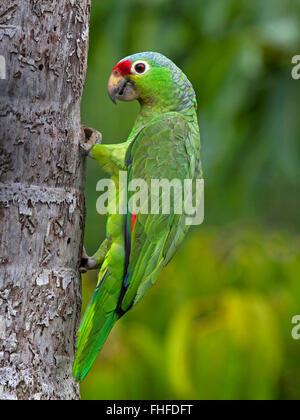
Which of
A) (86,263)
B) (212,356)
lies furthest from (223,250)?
(86,263)

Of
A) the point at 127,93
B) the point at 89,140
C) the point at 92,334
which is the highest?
the point at 127,93

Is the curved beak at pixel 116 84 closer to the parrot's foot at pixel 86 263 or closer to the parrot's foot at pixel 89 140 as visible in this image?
the parrot's foot at pixel 89 140

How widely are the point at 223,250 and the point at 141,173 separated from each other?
3.25 m

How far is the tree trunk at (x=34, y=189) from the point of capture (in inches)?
80.3

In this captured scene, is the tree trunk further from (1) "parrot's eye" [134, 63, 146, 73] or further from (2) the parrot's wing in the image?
(1) "parrot's eye" [134, 63, 146, 73]

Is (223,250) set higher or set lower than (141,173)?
lower

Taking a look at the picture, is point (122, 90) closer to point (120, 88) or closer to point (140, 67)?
point (120, 88)

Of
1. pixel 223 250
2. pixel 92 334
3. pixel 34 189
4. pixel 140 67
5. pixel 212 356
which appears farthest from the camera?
pixel 223 250

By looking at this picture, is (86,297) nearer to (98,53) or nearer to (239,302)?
(239,302)

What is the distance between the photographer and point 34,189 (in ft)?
6.80

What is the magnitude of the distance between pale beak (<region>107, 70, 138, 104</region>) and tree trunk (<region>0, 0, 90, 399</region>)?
51cm

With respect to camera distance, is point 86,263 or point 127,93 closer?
point 86,263

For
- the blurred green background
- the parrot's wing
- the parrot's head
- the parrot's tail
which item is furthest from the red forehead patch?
the blurred green background

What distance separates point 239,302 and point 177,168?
1.69m
